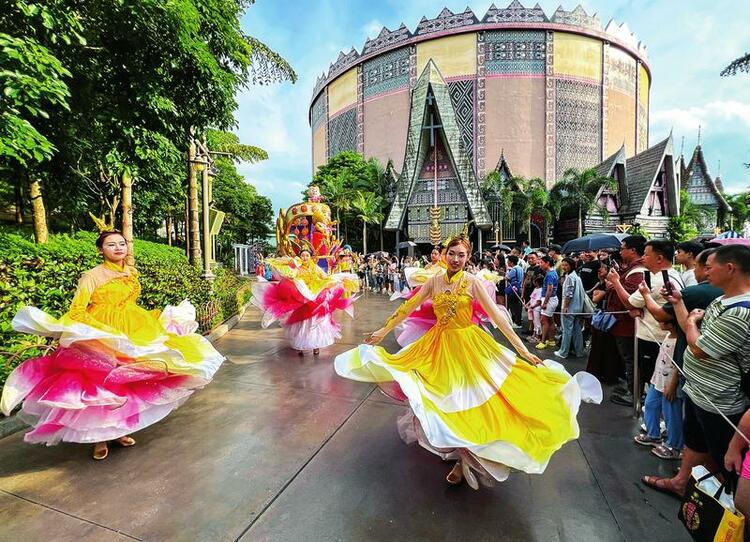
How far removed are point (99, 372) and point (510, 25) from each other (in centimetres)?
4174

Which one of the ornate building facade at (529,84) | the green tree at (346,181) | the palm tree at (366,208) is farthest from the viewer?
the ornate building facade at (529,84)

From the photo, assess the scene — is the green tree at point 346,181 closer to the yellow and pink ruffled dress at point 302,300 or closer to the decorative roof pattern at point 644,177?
the decorative roof pattern at point 644,177

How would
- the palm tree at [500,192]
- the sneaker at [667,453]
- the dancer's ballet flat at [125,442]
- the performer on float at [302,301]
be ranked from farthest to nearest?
the palm tree at [500,192]
the performer on float at [302,301]
the dancer's ballet flat at [125,442]
the sneaker at [667,453]

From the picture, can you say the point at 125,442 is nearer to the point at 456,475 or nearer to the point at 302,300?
the point at 456,475

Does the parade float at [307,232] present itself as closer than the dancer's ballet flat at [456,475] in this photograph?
No

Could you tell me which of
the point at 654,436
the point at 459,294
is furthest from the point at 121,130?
the point at 654,436

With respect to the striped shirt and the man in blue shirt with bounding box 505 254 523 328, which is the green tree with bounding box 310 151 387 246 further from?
the striped shirt

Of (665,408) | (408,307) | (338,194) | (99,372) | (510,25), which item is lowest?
(665,408)

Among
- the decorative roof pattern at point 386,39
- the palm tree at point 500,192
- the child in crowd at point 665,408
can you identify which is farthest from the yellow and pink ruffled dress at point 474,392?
the decorative roof pattern at point 386,39

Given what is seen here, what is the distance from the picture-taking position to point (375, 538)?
→ 203cm

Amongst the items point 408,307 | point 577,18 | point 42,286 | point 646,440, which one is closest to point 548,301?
point 646,440

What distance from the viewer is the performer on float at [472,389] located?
2.11 meters

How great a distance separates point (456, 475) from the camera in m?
2.51

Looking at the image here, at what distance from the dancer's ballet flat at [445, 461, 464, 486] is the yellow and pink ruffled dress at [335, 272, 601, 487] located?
11 cm
